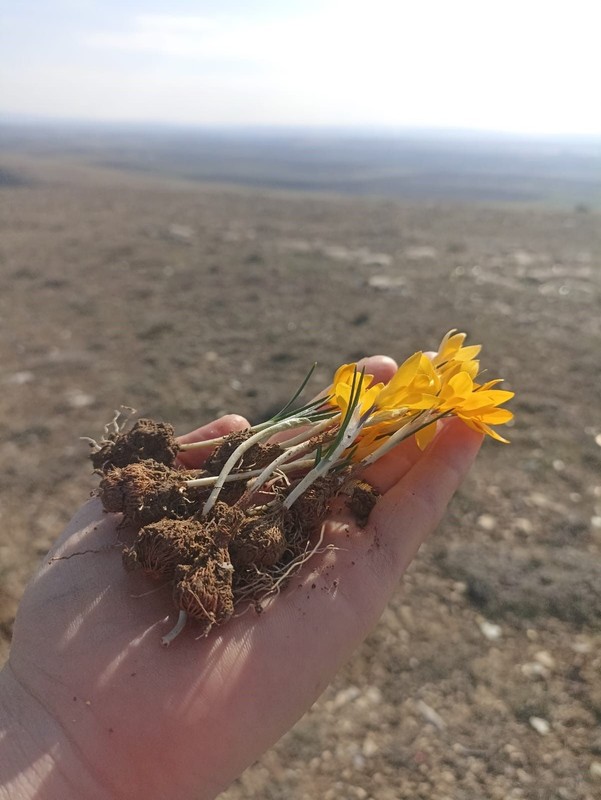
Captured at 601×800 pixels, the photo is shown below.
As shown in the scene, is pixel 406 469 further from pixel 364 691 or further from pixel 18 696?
pixel 18 696

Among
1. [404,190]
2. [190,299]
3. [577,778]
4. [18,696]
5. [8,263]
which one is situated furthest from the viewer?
[404,190]

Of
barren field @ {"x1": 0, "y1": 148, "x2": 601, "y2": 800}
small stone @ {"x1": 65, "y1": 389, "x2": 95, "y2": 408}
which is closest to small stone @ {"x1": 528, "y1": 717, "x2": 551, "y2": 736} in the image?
barren field @ {"x1": 0, "y1": 148, "x2": 601, "y2": 800}

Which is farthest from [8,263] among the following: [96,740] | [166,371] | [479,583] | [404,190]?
[404,190]

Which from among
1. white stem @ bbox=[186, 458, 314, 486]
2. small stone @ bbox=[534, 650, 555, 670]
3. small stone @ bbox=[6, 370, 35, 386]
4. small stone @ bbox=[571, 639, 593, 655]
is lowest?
small stone @ bbox=[534, 650, 555, 670]

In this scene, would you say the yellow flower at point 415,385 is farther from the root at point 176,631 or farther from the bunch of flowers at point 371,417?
the root at point 176,631

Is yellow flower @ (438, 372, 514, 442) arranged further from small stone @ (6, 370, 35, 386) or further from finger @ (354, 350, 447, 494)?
small stone @ (6, 370, 35, 386)

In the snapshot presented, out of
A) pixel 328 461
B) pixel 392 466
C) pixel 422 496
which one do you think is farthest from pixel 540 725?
pixel 328 461

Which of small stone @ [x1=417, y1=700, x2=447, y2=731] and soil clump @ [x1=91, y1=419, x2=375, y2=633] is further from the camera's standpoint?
small stone @ [x1=417, y1=700, x2=447, y2=731]
